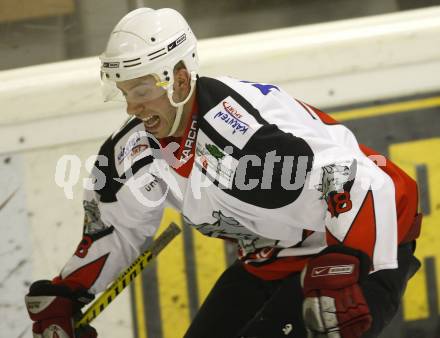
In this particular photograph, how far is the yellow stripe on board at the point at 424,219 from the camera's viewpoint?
3725 millimetres

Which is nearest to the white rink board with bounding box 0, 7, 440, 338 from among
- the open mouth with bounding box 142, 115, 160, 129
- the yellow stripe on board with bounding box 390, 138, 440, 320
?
the yellow stripe on board with bounding box 390, 138, 440, 320

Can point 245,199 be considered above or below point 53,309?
above

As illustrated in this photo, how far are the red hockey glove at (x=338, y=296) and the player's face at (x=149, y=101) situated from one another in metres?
0.54

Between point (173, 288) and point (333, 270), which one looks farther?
point (173, 288)

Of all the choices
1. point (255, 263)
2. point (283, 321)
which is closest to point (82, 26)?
point (255, 263)

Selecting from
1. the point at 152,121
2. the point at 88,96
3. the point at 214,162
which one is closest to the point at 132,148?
the point at 152,121

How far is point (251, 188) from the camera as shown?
278 cm

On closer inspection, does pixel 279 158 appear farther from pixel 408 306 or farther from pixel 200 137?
pixel 408 306

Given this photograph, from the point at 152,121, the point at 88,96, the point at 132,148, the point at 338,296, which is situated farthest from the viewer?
the point at 88,96

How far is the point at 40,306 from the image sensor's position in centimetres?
300

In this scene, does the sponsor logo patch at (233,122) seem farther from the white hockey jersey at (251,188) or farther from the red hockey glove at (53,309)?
the red hockey glove at (53,309)

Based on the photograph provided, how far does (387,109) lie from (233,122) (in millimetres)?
1135

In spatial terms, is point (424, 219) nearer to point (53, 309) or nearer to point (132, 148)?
point (132, 148)

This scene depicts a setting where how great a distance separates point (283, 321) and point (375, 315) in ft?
0.78
